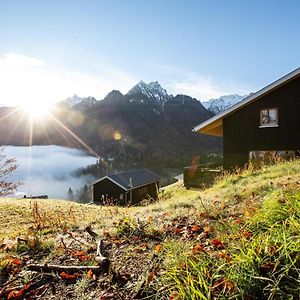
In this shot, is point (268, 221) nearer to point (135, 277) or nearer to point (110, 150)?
point (135, 277)

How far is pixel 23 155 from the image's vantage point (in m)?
189

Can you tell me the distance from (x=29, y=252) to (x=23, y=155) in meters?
199

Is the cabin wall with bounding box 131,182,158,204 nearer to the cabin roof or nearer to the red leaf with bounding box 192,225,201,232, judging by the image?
the cabin roof

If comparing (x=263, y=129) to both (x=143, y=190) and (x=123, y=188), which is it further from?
(x=143, y=190)

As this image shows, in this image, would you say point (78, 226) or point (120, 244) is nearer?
point (120, 244)

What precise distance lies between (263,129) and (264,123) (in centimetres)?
45

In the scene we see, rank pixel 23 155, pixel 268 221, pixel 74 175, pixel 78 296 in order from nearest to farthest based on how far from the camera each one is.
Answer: pixel 78 296 < pixel 268 221 < pixel 74 175 < pixel 23 155

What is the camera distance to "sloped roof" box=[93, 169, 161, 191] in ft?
146

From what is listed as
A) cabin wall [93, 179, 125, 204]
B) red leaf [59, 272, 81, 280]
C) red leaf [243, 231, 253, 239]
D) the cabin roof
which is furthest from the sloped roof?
red leaf [243, 231, 253, 239]

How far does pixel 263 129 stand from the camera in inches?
773

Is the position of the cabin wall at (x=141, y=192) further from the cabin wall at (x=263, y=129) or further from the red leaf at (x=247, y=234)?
the red leaf at (x=247, y=234)

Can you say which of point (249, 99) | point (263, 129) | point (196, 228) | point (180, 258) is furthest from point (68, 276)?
point (263, 129)

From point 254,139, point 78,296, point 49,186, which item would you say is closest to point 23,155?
point 49,186

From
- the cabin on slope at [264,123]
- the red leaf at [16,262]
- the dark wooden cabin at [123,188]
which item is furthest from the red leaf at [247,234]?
the dark wooden cabin at [123,188]
